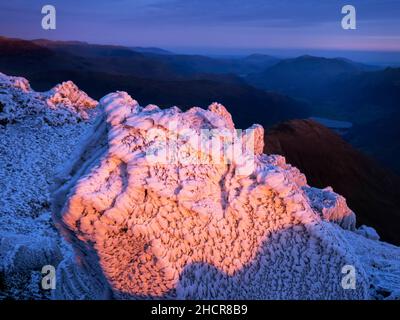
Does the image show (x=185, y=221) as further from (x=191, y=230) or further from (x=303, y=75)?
(x=303, y=75)

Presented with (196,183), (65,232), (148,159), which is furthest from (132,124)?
(65,232)

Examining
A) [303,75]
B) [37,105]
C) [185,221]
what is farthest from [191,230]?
[303,75]

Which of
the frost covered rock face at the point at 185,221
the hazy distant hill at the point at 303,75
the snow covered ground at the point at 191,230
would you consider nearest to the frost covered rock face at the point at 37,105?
the snow covered ground at the point at 191,230

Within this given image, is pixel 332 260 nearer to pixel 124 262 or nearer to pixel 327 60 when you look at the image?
pixel 124 262

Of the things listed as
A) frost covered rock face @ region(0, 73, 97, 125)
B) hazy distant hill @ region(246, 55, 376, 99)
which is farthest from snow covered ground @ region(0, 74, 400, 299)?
hazy distant hill @ region(246, 55, 376, 99)

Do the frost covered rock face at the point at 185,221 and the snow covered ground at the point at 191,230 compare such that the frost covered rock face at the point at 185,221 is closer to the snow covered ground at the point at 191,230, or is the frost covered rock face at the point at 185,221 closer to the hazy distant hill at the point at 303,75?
the snow covered ground at the point at 191,230
